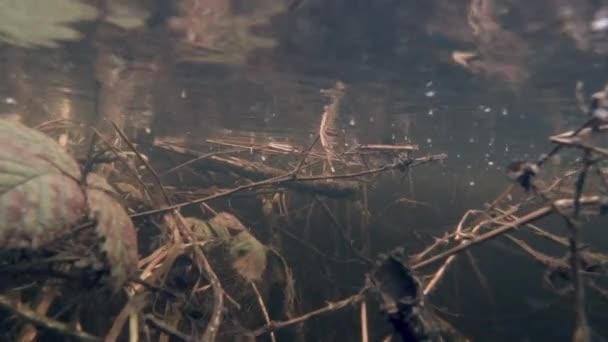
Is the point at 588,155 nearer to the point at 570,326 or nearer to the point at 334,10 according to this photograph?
the point at 570,326

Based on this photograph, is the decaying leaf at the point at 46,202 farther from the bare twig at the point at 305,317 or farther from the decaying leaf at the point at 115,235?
the bare twig at the point at 305,317

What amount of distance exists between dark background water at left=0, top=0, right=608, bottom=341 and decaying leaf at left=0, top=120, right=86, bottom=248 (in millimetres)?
4643

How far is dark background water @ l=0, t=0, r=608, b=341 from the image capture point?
7566 millimetres

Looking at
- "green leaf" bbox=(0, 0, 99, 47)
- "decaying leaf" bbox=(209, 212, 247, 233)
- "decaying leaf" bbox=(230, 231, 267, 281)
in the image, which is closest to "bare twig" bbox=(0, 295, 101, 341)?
"decaying leaf" bbox=(230, 231, 267, 281)

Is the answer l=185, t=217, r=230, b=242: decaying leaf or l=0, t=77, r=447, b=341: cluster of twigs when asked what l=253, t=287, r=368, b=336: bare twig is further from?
l=185, t=217, r=230, b=242: decaying leaf

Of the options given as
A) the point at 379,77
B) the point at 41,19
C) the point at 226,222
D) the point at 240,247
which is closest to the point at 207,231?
the point at 226,222

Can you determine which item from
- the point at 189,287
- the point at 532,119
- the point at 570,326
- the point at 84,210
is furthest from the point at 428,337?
the point at 532,119

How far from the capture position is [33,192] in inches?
106

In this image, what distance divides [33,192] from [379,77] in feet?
37.8

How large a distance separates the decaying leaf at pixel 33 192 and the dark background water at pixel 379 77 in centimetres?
464

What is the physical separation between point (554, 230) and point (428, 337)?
32.8 ft

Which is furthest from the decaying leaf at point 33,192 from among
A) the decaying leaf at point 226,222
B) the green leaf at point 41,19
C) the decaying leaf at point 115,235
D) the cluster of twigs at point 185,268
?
the green leaf at point 41,19

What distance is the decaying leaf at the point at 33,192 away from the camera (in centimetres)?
255

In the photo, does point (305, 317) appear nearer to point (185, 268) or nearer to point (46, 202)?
point (185, 268)
